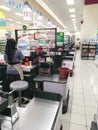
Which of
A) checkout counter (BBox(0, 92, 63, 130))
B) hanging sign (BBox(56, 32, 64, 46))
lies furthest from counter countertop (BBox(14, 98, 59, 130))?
hanging sign (BBox(56, 32, 64, 46))

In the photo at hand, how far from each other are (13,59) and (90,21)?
8700 millimetres

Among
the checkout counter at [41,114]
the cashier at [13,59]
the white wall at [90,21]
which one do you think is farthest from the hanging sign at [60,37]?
the white wall at [90,21]

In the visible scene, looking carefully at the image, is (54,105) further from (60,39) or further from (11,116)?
(60,39)

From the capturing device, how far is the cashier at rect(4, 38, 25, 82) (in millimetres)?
2961

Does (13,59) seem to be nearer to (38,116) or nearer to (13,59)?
(13,59)

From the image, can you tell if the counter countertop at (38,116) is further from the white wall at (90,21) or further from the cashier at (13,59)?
the white wall at (90,21)

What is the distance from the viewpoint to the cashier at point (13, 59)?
2.96m

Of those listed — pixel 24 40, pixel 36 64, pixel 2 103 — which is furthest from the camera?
pixel 24 40

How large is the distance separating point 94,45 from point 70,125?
869 cm

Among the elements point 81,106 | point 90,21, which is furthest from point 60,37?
point 90,21

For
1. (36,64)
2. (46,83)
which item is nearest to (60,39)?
(36,64)

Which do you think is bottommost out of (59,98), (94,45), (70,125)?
(70,125)

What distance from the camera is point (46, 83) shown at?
2.87 metres

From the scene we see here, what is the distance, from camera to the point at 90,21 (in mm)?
9953
